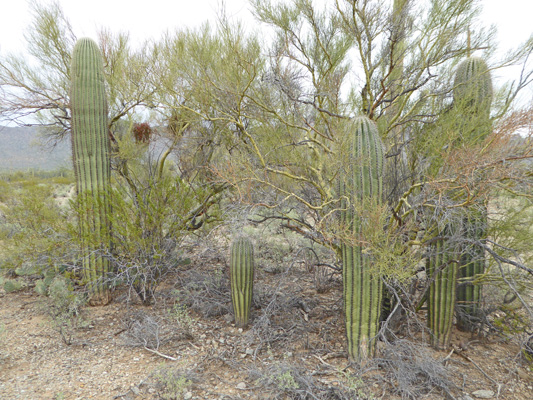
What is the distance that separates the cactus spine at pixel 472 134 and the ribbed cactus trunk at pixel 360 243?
98cm

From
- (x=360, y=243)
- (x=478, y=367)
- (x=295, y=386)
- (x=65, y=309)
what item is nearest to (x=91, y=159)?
(x=65, y=309)

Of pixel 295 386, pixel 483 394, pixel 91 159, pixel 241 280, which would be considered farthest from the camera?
pixel 91 159

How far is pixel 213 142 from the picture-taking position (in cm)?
→ 597

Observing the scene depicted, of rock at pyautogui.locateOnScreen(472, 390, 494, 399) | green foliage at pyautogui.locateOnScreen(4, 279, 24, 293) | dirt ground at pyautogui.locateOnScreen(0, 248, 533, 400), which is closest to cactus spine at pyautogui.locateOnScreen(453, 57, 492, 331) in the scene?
dirt ground at pyautogui.locateOnScreen(0, 248, 533, 400)

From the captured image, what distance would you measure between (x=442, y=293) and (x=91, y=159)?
15.8 feet

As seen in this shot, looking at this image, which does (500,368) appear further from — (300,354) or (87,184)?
(87,184)

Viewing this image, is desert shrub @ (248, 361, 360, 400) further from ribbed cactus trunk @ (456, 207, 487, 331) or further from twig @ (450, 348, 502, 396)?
ribbed cactus trunk @ (456, 207, 487, 331)

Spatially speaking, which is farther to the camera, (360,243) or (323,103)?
(323,103)

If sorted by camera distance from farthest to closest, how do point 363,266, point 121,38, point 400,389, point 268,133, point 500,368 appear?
point 121,38, point 268,133, point 500,368, point 363,266, point 400,389

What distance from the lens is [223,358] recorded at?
371 centimetres

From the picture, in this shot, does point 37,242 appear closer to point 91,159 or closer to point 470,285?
point 91,159

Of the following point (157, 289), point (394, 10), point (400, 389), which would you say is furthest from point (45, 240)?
point (394, 10)

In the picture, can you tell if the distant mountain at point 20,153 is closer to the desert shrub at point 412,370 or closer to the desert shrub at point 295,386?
the desert shrub at point 295,386

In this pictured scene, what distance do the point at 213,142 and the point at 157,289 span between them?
2475 mm
